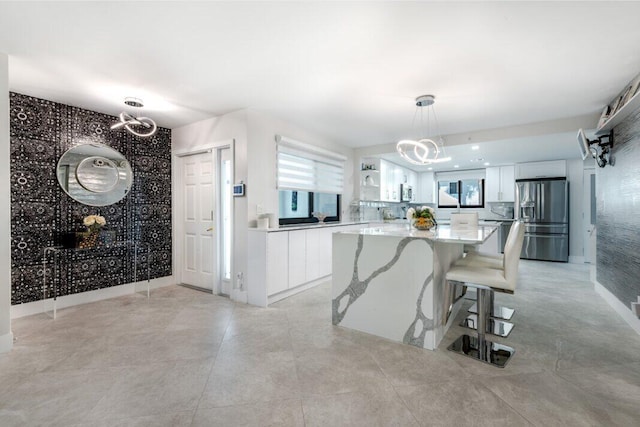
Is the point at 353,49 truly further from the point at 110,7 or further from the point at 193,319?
the point at 193,319

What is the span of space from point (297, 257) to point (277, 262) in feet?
1.36

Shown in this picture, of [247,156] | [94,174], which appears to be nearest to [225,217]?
[247,156]

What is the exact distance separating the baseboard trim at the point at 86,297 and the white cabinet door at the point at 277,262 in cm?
199

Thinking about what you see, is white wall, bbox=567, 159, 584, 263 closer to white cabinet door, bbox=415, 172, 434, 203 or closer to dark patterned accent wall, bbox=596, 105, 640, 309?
white cabinet door, bbox=415, 172, 434, 203

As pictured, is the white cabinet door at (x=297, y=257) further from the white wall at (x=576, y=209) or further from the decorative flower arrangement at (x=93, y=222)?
the white wall at (x=576, y=209)

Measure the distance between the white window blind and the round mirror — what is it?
2.16m

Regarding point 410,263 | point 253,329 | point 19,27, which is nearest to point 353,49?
point 410,263

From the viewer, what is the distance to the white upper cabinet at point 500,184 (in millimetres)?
7176

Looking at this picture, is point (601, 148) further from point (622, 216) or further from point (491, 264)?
point (491, 264)

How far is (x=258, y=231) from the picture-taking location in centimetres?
372

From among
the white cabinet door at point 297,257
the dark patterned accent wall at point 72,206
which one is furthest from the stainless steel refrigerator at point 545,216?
the dark patterned accent wall at point 72,206

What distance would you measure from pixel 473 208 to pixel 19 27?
864 centimetres

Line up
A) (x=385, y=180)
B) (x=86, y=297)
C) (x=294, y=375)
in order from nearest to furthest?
(x=294, y=375) < (x=86, y=297) < (x=385, y=180)

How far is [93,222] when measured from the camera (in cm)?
361
